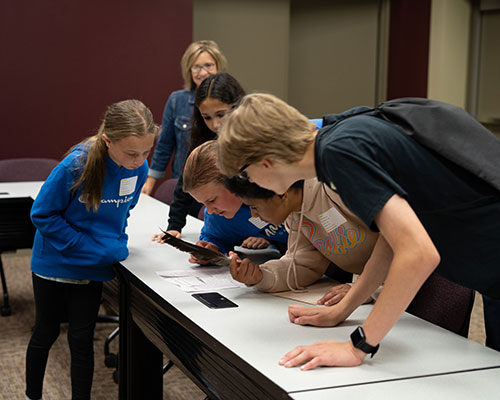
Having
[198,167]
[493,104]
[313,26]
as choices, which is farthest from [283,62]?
A: [198,167]

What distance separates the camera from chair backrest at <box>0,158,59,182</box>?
14.3 ft

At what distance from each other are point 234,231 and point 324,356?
1.14 metres

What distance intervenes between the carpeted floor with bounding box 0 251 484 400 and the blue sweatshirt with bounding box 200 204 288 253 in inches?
32.1

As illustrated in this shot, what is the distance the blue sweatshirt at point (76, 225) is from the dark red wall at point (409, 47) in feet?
14.7

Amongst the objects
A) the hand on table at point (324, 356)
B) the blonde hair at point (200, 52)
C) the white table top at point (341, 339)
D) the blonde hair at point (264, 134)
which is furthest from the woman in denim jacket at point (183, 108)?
the hand on table at point (324, 356)

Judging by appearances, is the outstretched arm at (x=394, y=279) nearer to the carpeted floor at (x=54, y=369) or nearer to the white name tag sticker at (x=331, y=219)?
the white name tag sticker at (x=331, y=219)

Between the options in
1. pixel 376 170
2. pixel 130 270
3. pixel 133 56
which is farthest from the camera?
pixel 133 56

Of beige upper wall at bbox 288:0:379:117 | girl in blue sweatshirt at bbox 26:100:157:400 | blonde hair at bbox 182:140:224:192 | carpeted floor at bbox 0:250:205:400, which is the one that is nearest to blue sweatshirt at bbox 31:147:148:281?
girl in blue sweatshirt at bbox 26:100:157:400

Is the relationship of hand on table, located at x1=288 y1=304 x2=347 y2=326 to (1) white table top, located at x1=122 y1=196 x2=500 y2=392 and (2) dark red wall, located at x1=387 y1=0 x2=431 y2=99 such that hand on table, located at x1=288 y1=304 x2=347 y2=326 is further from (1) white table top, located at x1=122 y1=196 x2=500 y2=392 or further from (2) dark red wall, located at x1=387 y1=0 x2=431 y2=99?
(2) dark red wall, located at x1=387 y1=0 x2=431 y2=99

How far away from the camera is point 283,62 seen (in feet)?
21.7

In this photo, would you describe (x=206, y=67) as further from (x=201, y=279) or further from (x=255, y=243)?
(x=201, y=279)

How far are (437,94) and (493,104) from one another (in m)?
0.53

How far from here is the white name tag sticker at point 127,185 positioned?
2.36m

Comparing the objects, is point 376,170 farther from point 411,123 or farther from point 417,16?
point 417,16
